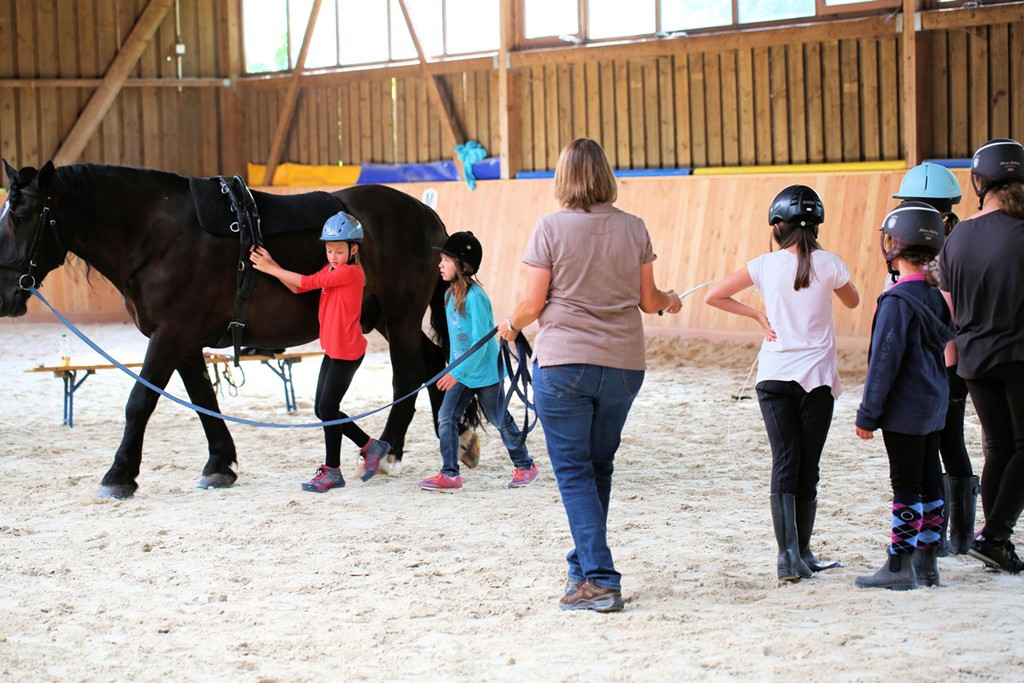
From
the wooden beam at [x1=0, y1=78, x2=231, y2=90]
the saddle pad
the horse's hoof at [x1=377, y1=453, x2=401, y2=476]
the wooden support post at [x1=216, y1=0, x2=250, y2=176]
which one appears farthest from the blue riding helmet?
the wooden support post at [x1=216, y1=0, x2=250, y2=176]

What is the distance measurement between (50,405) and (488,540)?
5141mm

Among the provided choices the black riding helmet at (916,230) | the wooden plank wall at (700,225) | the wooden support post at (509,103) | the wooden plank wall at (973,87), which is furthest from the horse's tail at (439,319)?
the wooden support post at (509,103)

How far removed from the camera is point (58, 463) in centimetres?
668

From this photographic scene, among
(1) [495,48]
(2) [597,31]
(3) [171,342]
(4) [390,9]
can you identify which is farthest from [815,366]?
(4) [390,9]

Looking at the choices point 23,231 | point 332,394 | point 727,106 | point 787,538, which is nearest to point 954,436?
point 787,538

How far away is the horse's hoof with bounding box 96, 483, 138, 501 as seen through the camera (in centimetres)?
575

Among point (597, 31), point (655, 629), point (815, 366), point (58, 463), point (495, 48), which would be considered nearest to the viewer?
point (655, 629)

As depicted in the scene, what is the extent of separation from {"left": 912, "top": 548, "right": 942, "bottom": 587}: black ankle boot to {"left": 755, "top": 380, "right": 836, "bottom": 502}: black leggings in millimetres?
423

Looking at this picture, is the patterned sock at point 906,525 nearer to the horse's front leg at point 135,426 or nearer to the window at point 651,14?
Result: the horse's front leg at point 135,426

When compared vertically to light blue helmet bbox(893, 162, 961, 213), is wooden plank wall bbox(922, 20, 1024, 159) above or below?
above

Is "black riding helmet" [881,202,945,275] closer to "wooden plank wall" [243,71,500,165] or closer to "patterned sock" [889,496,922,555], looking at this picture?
"patterned sock" [889,496,922,555]

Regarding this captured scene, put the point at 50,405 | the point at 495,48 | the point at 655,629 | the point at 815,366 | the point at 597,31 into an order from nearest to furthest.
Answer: the point at 655,629
the point at 815,366
the point at 50,405
the point at 597,31
the point at 495,48

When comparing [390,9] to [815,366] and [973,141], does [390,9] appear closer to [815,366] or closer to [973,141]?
[973,141]

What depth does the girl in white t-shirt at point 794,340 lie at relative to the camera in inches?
156
